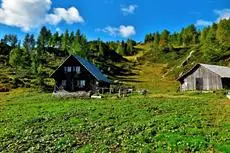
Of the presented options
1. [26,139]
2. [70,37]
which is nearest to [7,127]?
[26,139]

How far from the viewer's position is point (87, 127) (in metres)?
36.5

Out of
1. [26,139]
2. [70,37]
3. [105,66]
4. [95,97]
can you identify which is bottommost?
[26,139]

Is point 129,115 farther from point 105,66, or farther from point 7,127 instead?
point 105,66

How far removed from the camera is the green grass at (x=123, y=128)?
28484mm

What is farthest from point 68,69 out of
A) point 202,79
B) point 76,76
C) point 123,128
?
point 123,128

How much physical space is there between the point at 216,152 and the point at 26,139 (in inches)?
678

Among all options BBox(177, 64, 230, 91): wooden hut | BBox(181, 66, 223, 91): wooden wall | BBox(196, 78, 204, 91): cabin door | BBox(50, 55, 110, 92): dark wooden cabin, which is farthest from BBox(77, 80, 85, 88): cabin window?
BBox(196, 78, 204, 91): cabin door

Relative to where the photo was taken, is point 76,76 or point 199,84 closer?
point 199,84

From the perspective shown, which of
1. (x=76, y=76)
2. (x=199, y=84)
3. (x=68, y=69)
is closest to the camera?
(x=199, y=84)

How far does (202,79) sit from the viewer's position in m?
74.9

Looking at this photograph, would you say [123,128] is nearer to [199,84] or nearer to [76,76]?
[199,84]

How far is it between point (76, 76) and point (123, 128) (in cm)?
4570

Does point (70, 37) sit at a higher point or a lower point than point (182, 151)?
higher

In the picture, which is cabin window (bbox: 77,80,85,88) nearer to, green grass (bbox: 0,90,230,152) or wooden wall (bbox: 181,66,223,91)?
wooden wall (bbox: 181,66,223,91)
